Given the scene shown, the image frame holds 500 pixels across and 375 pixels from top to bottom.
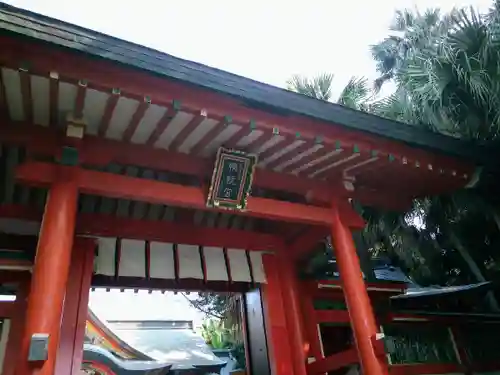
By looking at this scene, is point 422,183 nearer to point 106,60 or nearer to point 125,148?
point 125,148

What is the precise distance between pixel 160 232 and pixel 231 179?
1.33 metres

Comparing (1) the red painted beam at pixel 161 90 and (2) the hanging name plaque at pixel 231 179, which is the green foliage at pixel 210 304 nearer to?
(2) the hanging name plaque at pixel 231 179

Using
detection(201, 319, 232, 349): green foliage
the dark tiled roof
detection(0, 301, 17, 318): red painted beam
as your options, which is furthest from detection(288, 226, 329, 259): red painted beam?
detection(201, 319, 232, 349): green foliage

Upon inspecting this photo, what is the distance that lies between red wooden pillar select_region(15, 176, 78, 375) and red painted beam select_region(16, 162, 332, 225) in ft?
0.38

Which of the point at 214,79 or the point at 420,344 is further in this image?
the point at 420,344

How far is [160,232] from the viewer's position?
15.0 ft

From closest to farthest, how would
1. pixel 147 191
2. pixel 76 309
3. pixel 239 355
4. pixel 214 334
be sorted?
pixel 147 191, pixel 76 309, pixel 239 355, pixel 214 334

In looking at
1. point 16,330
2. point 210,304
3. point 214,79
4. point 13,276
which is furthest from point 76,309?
point 210,304

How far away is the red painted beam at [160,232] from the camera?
3.85m

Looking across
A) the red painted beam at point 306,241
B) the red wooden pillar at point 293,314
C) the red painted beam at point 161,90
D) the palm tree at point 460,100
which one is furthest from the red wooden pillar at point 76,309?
the palm tree at point 460,100

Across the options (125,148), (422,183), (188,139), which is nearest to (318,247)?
(422,183)

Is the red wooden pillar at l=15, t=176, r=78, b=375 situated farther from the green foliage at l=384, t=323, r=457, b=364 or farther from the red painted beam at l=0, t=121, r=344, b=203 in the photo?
the green foliage at l=384, t=323, r=457, b=364

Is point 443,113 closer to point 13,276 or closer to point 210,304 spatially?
point 13,276

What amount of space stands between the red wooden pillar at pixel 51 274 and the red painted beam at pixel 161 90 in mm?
846
